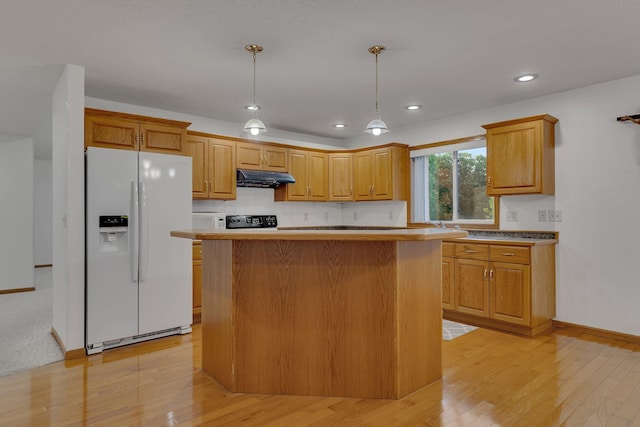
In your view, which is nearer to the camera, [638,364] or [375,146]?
[638,364]

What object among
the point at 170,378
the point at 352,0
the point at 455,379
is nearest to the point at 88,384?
the point at 170,378

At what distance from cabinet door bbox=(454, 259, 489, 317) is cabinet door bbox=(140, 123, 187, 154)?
3.26m

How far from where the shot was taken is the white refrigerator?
3.38m

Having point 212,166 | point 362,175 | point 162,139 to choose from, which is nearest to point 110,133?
point 162,139

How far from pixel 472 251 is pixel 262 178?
8.78 ft

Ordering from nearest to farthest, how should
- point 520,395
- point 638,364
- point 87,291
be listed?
point 520,395, point 638,364, point 87,291

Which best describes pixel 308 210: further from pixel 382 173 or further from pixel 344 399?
pixel 344 399

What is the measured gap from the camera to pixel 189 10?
96.4 inches

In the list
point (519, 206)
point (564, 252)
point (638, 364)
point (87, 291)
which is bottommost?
point (638, 364)

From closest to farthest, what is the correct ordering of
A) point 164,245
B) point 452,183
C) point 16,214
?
1. point 164,245
2. point 452,183
3. point 16,214

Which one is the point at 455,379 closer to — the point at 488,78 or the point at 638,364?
the point at 638,364

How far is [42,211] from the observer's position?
8.62 meters

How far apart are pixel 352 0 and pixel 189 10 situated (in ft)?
3.37

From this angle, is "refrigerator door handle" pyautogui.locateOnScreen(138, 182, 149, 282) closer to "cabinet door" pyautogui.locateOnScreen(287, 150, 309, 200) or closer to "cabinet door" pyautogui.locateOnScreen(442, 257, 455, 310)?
"cabinet door" pyautogui.locateOnScreen(287, 150, 309, 200)
